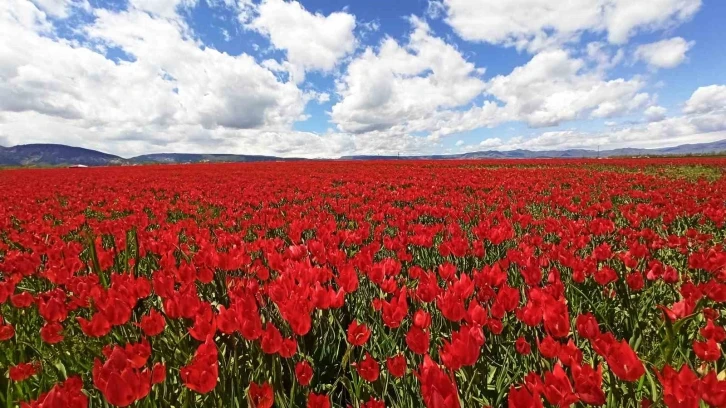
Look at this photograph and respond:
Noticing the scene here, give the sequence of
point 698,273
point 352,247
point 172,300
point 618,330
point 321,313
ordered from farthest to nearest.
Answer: point 352,247, point 698,273, point 618,330, point 321,313, point 172,300

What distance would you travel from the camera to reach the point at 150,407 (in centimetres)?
192

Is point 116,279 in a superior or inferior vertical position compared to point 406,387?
superior

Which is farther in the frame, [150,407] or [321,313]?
[321,313]

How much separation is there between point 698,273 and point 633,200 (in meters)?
7.64

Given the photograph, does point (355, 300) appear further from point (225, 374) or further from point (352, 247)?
point (352, 247)

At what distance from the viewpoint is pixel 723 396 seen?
1.40 m

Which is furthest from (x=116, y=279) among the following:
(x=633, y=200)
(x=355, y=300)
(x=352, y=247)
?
(x=633, y=200)

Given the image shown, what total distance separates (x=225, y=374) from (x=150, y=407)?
0.36 metres

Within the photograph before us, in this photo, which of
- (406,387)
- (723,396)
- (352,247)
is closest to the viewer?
(723,396)

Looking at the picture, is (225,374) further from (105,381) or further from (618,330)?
(618,330)

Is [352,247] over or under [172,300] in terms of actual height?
under

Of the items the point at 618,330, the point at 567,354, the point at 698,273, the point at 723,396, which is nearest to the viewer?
the point at 723,396

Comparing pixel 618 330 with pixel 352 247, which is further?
pixel 352 247

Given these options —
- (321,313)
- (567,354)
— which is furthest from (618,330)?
(321,313)
